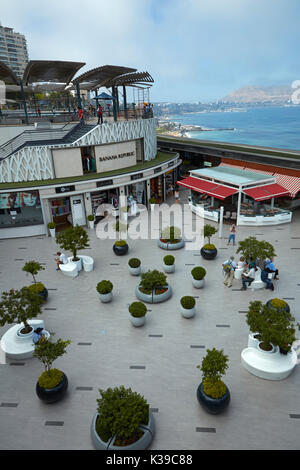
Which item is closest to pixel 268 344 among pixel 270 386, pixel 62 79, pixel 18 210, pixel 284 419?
pixel 270 386

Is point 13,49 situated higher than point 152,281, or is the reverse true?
point 13,49

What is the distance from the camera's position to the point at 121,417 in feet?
25.5

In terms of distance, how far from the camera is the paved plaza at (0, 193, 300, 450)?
8781 mm

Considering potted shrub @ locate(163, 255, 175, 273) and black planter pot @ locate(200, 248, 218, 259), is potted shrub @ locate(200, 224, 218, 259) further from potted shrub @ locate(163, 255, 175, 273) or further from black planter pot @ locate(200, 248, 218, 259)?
potted shrub @ locate(163, 255, 175, 273)

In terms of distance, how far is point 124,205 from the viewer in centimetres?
2738

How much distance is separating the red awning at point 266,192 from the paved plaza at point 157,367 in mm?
6198

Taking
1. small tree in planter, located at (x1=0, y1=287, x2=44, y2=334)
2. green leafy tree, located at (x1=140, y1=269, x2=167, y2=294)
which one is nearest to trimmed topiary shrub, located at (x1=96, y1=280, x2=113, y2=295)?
green leafy tree, located at (x1=140, y1=269, x2=167, y2=294)

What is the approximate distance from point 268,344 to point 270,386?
1.34 meters

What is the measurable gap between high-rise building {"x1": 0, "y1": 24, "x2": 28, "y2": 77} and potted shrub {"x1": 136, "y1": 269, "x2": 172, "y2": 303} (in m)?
150

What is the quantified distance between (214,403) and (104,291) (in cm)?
736

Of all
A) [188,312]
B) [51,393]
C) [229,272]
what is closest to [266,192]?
[229,272]

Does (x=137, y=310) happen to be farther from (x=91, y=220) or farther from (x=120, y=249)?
(x=91, y=220)

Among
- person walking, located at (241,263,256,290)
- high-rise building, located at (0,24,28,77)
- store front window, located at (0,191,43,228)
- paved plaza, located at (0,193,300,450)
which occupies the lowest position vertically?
paved plaza, located at (0,193,300,450)
